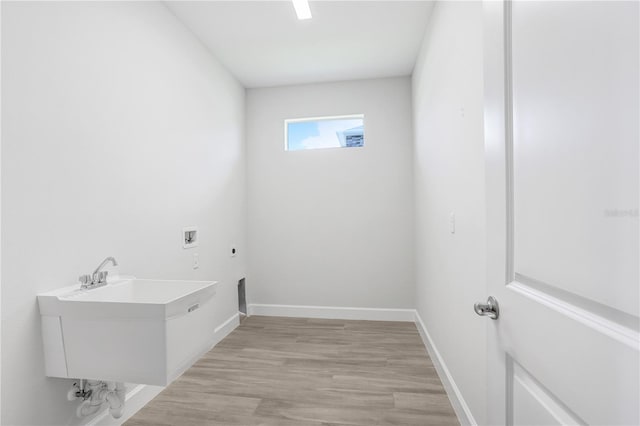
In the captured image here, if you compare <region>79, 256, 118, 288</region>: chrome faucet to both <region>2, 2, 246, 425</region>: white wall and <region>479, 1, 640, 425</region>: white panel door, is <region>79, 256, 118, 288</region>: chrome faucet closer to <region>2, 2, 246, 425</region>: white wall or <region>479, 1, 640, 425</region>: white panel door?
<region>2, 2, 246, 425</region>: white wall

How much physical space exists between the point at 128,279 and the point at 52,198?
0.58 meters

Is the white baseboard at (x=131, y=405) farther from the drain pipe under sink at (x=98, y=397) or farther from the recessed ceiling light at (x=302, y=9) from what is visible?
the recessed ceiling light at (x=302, y=9)

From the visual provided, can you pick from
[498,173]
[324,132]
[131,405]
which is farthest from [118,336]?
[324,132]

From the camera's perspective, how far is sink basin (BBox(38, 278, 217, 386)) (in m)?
1.33

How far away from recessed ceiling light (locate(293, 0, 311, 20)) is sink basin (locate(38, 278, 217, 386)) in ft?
6.67

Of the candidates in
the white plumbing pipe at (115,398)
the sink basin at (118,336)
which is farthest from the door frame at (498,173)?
the white plumbing pipe at (115,398)

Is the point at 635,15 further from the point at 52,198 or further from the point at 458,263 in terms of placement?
the point at 52,198

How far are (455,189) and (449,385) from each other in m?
1.30

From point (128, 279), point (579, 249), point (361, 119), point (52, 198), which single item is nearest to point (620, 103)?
point (579, 249)

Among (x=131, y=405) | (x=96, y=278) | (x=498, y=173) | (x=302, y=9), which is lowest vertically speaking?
(x=131, y=405)

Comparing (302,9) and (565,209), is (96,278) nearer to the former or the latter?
(565,209)

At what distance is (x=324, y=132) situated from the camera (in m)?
3.88

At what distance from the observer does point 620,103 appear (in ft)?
1.55

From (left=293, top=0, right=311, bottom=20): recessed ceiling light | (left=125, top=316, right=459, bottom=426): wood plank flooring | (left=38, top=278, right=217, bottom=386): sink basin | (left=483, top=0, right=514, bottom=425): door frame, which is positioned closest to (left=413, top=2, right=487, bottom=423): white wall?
(left=125, top=316, right=459, bottom=426): wood plank flooring
